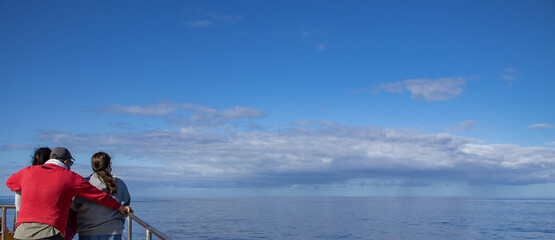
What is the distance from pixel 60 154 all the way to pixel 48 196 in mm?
313

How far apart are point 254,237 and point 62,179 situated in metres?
25.7

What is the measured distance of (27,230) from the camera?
3.33 m

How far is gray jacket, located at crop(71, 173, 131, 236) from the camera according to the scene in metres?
3.56

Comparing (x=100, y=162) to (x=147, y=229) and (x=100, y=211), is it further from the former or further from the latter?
(x=147, y=229)

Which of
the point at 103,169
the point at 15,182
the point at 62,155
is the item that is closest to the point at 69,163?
the point at 62,155

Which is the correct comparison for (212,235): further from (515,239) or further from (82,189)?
(82,189)

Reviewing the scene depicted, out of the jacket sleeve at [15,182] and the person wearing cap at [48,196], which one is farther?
the jacket sleeve at [15,182]

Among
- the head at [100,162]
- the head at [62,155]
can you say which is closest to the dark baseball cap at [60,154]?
the head at [62,155]

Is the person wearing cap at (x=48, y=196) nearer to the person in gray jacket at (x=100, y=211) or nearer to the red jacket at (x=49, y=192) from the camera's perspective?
the red jacket at (x=49, y=192)

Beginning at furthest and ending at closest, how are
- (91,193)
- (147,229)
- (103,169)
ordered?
(103,169) → (91,193) → (147,229)

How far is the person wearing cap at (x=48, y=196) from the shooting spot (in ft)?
10.8

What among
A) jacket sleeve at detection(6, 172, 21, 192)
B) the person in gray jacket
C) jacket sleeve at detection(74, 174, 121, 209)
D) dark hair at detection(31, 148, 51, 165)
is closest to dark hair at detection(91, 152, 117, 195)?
the person in gray jacket

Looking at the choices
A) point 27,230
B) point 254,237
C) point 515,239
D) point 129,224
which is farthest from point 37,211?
point 515,239

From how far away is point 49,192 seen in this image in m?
3.29
